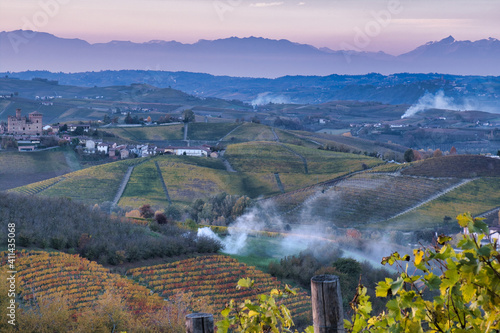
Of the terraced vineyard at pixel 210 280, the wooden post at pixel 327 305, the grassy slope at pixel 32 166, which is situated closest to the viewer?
the wooden post at pixel 327 305

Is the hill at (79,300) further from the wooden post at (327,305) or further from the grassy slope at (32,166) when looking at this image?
the grassy slope at (32,166)

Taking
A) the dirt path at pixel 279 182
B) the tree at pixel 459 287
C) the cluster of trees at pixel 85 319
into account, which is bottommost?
the dirt path at pixel 279 182

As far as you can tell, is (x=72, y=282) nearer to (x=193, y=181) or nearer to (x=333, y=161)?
(x=193, y=181)

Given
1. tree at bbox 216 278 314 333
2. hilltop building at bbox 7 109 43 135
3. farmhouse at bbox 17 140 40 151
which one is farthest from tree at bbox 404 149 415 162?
tree at bbox 216 278 314 333

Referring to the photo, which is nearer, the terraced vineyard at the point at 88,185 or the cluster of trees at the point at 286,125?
the terraced vineyard at the point at 88,185

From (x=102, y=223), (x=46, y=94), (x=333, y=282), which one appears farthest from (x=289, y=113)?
(x=333, y=282)

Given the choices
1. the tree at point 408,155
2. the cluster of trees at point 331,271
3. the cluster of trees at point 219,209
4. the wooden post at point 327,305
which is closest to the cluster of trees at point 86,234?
the cluster of trees at point 331,271

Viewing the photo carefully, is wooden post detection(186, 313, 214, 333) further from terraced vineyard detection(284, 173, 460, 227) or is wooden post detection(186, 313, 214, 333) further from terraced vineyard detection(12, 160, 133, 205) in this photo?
terraced vineyard detection(12, 160, 133, 205)
